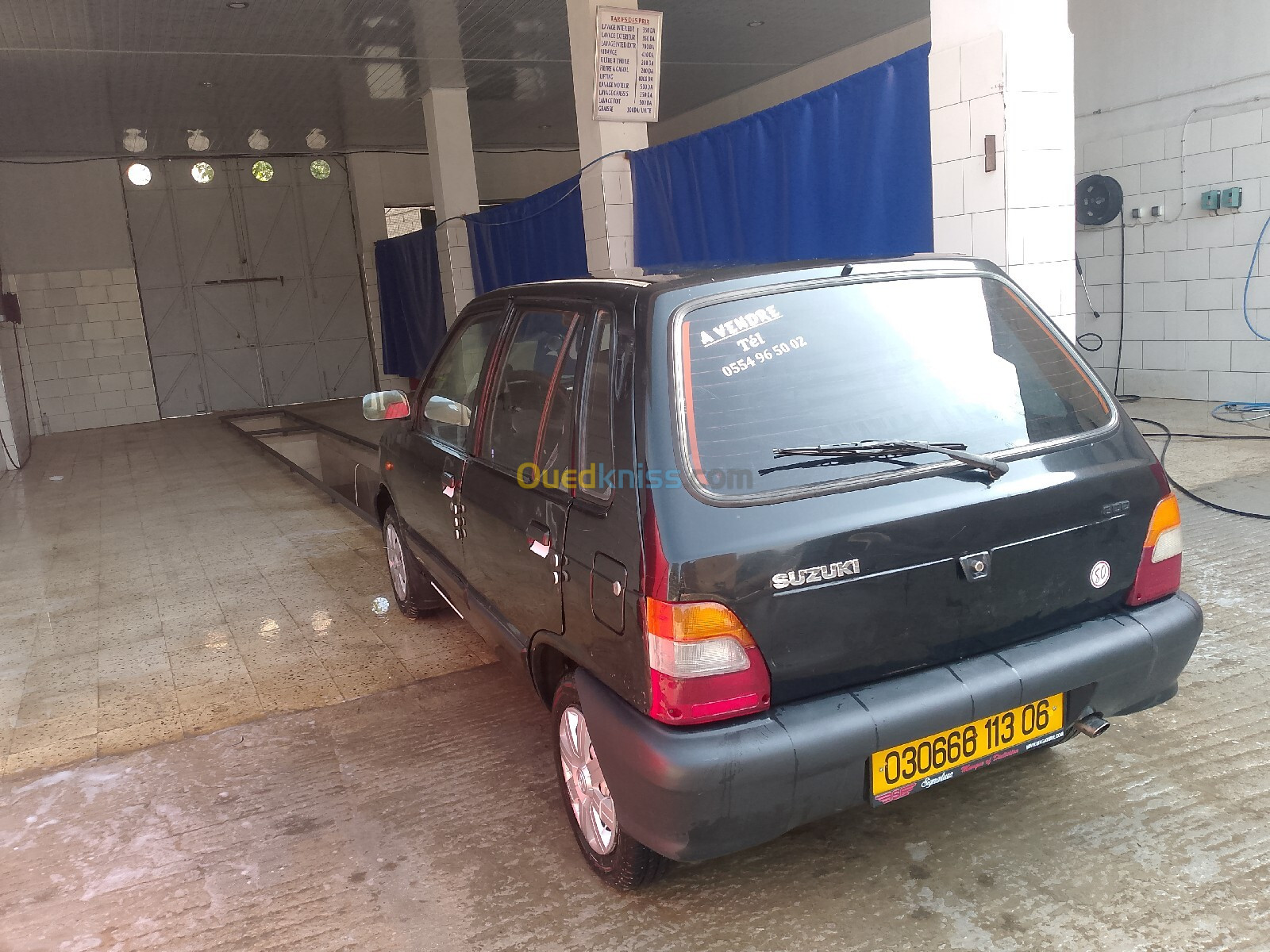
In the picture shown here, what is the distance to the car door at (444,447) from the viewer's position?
318 cm

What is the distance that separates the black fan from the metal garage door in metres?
12.0

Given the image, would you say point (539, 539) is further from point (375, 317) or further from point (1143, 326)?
point (375, 317)

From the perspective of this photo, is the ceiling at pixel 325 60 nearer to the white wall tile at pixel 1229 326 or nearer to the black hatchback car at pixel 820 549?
the white wall tile at pixel 1229 326

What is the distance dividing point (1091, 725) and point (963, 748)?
0.37 metres

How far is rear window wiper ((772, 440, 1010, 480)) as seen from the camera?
81.0 inches

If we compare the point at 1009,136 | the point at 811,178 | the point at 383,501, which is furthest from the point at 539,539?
the point at 811,178

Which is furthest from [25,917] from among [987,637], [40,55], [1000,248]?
[40,55]

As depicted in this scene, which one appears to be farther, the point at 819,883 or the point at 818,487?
the point at 819,883

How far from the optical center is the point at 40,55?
9.14 metres

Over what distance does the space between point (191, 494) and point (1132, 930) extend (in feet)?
26.9

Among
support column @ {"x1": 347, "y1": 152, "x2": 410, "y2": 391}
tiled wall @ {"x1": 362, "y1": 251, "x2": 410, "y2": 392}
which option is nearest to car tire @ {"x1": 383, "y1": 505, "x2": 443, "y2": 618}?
tiled wall @ {"x1": 362, "y1": 251, "x2": 410, "y2": 392}

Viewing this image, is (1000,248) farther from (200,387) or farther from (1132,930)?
(200,387)

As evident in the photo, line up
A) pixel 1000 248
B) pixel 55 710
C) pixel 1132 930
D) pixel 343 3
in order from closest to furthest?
pixel 1132 930
pixel 55 710
pixel 1000 248
pixel 343 3

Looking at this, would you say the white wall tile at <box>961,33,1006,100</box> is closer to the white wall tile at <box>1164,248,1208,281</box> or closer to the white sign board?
the white sign board
